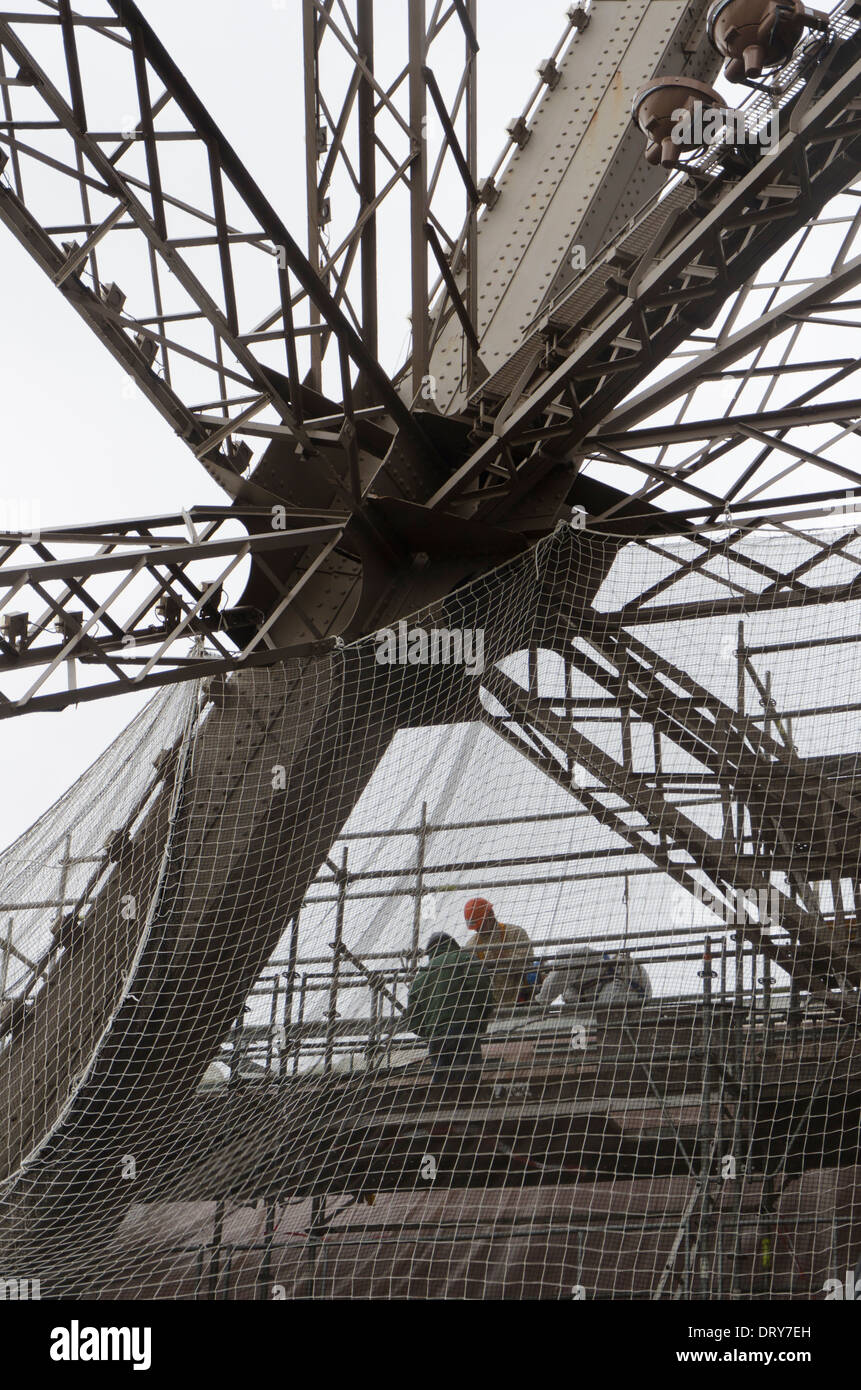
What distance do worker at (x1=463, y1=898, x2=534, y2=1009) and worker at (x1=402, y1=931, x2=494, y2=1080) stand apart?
0.48ft

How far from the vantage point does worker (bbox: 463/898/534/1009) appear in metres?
9.49

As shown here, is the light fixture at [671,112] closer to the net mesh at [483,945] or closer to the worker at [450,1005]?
the net mesh at [483,945]

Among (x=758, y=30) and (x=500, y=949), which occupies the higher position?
(x=758, y=30)

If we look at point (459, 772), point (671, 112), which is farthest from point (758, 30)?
point (459, 772)

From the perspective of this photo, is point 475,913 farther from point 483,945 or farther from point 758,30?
point 758,30

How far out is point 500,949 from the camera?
386 inches

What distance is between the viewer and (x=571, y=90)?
11.2 metres

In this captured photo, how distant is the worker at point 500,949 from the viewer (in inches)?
374

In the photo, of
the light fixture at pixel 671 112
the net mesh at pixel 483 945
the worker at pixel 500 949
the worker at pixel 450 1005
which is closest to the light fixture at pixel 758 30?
the light fixture at pixel 671 112

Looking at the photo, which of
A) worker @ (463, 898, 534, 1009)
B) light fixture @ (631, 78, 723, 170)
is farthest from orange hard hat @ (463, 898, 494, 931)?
light fixture @ (631, 78, 723, 170)

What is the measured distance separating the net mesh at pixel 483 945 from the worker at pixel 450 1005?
4 cm

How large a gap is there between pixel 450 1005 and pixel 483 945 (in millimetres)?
460

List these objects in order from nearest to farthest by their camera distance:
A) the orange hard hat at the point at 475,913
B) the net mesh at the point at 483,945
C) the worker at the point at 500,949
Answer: the net mesh at the point at 483,945
the worker at the point at 500,949
the orange hard hat at the point at 475,913
